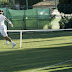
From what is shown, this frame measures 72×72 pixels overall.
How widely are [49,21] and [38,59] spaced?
23346 millimetres

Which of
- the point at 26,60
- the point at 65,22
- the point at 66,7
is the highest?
the point at 66,7

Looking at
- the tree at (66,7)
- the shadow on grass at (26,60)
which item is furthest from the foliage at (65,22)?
the shadow on grass at (26,60)

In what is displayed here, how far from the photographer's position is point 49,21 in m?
38.0

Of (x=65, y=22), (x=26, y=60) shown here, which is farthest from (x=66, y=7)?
(x=26, y=60)

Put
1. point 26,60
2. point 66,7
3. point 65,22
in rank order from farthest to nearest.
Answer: point 66,7, point 65,22, point 26,60

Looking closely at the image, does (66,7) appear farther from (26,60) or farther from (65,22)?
(26,60)

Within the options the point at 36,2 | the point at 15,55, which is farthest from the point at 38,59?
the point at 36,2

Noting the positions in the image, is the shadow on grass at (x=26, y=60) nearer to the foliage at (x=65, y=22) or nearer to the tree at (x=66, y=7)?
the foliage at (x=65, y=22)

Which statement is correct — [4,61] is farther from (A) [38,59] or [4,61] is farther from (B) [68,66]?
(B) [68,66]

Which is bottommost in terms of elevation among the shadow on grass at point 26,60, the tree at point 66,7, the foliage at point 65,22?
the foliage at point 65,22

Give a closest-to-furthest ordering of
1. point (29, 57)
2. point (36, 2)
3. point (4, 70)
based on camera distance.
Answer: point (4, 70)
point (29, 57)
point (36, 2)

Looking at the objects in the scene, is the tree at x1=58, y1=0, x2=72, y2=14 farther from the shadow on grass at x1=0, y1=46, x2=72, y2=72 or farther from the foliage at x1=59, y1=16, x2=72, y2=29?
the shadow on grass at x1=0, y1=46, x2=72, y2=72

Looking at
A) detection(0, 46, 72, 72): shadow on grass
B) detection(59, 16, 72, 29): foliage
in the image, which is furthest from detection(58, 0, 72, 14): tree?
detection(0, 46, 72, 72): shadow on grass

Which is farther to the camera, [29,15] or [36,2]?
[36,2]
